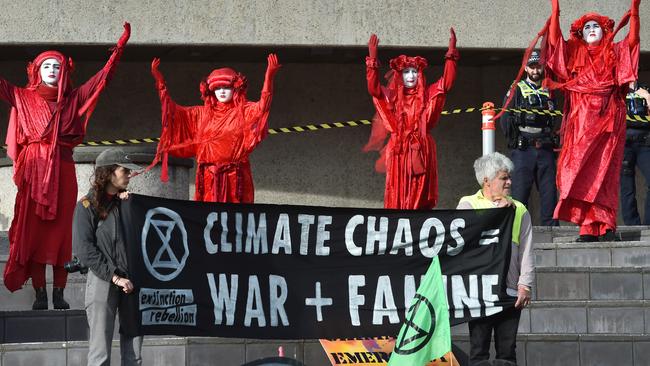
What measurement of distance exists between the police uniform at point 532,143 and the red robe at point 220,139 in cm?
222

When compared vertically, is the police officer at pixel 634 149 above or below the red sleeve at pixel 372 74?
below

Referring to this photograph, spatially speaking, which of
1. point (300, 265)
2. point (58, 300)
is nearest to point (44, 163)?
point (58, 300)

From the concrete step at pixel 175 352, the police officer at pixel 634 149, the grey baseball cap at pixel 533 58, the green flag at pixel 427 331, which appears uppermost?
the grey baseball cap at pixel 533 58

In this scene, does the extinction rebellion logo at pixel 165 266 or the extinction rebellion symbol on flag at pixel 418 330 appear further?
the extinction rebellion logo at pixel 165 266

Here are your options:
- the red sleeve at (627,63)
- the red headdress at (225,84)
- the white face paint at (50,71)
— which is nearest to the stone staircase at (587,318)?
the red sleeve at (627,63)

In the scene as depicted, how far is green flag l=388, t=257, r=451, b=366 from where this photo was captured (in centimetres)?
800

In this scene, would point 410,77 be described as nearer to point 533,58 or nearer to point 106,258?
point 533,58

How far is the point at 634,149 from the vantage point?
13688 mm

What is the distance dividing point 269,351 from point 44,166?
103 inches

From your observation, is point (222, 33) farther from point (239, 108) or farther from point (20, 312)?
point (20, 312)

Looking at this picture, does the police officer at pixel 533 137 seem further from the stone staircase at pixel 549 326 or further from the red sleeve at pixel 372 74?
the stone staircase at pixel 549 326

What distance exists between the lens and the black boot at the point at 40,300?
10734mm

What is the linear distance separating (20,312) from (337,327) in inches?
89.1

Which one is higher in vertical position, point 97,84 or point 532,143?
point 97,84
